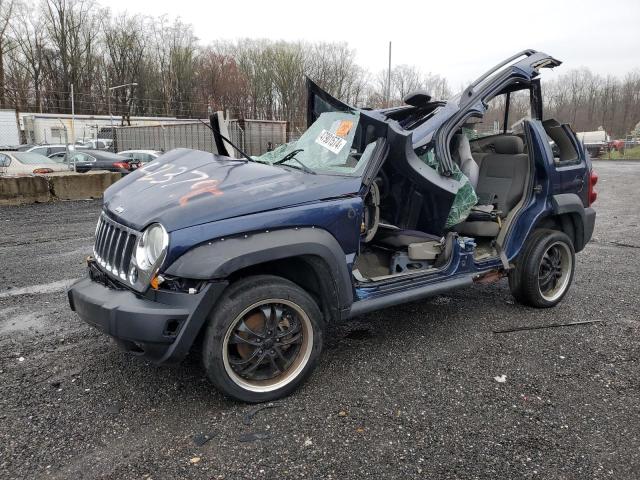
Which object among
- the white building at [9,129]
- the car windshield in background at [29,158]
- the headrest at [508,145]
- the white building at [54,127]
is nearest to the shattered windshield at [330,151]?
the headrest at [508,145]

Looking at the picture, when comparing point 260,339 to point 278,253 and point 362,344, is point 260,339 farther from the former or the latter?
point 362,344

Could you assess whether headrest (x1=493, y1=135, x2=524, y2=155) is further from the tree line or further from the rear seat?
the tree line

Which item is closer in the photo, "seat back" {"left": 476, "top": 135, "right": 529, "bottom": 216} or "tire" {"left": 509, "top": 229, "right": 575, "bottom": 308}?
"tire" {"left": 509, "top": 229, "right": 575, "bottom": 308}

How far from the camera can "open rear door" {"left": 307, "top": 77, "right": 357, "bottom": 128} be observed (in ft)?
12.7

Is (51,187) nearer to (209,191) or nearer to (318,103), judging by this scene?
(318,103)

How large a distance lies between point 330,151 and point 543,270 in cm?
254

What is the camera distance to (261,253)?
287 centimetres

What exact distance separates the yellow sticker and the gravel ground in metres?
1.66

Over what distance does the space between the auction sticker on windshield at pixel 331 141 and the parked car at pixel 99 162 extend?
1548cm

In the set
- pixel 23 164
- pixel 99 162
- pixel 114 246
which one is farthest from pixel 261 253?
pixel 99 162

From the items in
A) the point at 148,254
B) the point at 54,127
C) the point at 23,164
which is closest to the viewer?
the point at 148,254

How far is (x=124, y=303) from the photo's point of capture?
110 inches

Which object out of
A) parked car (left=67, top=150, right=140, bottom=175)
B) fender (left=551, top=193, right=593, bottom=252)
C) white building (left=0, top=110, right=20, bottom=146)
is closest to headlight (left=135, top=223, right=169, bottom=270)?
fender (left=551, top=193, right=593, bottom=252)

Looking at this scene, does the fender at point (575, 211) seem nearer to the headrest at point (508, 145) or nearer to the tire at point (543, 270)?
the tire at point (543, 270)
